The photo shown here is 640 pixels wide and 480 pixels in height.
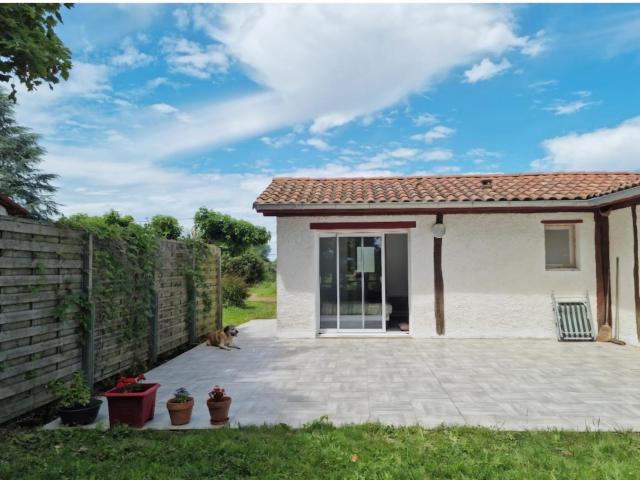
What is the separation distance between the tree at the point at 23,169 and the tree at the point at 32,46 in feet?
72.3

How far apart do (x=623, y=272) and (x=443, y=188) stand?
13.9ft

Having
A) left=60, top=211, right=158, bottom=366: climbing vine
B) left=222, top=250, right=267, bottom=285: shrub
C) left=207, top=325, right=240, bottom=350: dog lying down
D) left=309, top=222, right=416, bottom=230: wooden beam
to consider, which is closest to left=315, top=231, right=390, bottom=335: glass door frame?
left=309, top=222, right=416, bottom=230: wooden beam

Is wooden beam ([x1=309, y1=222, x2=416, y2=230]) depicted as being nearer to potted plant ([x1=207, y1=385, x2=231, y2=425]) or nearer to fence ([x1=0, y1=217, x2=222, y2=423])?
fence ([x1=0, y1=217, x2=222, y2=423])

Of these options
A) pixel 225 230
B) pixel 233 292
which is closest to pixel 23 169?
pixel 225 230

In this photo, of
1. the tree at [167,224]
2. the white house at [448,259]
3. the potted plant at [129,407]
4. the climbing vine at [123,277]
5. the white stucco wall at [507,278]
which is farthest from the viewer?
the tree at [167,224]

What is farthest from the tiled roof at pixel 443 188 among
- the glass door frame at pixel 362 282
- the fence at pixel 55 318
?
the fence at pixel 55 318

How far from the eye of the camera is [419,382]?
5734 mm

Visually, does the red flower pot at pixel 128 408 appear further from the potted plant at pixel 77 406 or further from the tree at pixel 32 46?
the tree at pixel 32 46

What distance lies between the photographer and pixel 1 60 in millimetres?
5137

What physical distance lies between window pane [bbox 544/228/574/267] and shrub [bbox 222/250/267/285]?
14844 millimetres

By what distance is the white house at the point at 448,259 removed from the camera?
29.3ft

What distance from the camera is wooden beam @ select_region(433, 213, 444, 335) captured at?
29.8 feet

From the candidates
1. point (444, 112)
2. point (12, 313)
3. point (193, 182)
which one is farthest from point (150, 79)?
point (193, 182)

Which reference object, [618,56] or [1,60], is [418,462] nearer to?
[1,60]
